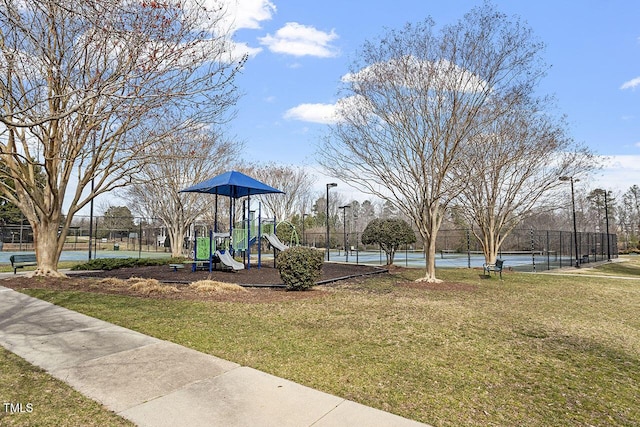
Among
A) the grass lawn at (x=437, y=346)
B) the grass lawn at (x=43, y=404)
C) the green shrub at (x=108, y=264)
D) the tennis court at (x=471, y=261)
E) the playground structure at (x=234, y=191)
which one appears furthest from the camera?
the tennis court at (x=471, y=261)

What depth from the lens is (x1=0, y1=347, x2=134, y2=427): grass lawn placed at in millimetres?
2793

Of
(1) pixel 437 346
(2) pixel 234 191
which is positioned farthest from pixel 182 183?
(1) pixel 437 346

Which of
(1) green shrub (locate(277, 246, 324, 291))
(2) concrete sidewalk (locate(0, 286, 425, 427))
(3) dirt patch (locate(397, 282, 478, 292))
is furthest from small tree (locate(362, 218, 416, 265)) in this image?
(2) concrete sidewalk (locate(0, 286, 425, 427))

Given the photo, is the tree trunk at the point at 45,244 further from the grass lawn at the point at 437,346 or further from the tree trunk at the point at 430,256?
the tree trunk at the point at 430,256

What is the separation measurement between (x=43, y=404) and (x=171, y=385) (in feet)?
3.27

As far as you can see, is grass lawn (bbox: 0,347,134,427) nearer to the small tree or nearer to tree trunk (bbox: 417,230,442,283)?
tree trunk (bbox: 417,230,442,283)

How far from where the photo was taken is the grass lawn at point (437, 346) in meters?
3.27

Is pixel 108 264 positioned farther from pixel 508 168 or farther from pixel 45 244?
pixel 508 168

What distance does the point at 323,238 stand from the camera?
160 ft

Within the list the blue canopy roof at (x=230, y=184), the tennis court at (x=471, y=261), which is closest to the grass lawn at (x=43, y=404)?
the blue canopy roof at (x=230, y=184)

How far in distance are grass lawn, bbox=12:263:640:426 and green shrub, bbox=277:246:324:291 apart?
2.32ft

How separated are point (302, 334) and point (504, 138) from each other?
12.7 metres

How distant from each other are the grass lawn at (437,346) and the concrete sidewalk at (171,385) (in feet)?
0.91

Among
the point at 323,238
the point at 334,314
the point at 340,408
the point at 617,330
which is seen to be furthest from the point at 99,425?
the point at 323,238
